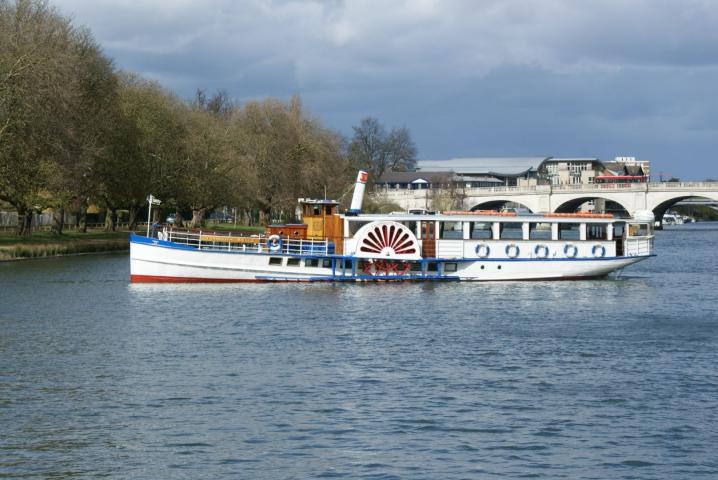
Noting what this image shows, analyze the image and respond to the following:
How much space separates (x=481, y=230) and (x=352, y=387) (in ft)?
122

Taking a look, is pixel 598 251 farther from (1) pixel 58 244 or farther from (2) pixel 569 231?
(1) pixel 58 244

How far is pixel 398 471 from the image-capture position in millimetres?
25266

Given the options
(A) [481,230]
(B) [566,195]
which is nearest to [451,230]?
(A) [481,230]

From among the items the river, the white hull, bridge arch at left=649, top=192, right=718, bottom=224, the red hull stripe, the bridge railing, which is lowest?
the river

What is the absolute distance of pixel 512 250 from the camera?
228ft

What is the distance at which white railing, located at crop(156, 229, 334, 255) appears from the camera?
215 feet

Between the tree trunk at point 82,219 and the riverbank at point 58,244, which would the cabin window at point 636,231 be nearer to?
the riverbank at point 58,244

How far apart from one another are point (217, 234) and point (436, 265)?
13545 millimetres

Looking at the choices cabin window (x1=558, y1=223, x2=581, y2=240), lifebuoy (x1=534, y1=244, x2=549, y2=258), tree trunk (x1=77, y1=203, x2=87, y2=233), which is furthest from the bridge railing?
lifebuoy (x1=534, y1=244, x2=549, y2=258)

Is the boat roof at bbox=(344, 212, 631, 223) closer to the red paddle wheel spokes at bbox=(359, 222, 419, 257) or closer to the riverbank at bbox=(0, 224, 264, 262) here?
the red paddle wheel spokes at bbox=(359, 222, 419, 257)

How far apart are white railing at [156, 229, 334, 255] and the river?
658cm

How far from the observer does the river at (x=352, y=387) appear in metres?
26.1

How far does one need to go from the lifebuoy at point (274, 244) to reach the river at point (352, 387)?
6.47 meters

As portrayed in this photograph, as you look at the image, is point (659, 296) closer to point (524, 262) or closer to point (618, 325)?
point (524, 262)
